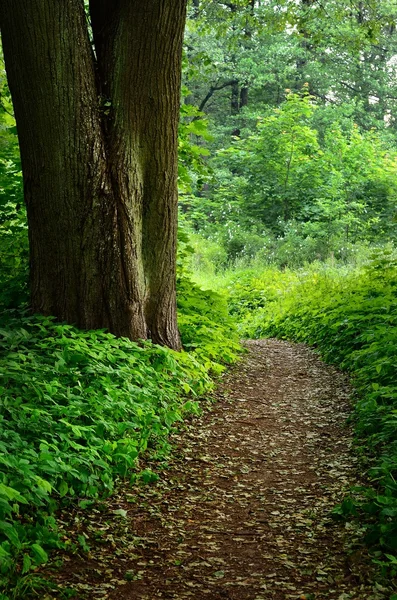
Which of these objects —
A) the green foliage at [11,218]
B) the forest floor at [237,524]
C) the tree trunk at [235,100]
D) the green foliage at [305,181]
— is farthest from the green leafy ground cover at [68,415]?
the tree trunk at [235,100]

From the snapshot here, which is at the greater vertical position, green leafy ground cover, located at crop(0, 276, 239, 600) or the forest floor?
green leafy ground cover, located at crop(0, 276, 239, 600)

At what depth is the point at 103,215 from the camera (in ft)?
17.7

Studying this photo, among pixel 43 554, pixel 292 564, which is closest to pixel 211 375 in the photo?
pixel 292 564

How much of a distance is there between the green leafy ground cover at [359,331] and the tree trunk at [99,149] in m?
2.17

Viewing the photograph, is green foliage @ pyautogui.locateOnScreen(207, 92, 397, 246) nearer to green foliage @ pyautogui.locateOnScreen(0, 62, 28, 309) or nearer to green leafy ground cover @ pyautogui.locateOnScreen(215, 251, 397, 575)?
green leafy ground cover @ pyautogui.locateOnScreen(215, 251, 397, 575)

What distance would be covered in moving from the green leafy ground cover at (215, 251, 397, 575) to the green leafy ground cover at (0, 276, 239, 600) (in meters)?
1.49

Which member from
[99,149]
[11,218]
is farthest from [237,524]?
[11,218]

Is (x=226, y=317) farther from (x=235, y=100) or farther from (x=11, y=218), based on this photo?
(x=235, y=100)

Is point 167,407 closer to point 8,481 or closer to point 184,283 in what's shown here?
point 8,481

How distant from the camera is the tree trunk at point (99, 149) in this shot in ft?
16.7

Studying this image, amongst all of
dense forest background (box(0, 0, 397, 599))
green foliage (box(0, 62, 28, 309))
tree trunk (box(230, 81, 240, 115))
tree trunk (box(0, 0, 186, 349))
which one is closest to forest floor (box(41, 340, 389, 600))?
dense forest background (box(0, 0, 397, 599))

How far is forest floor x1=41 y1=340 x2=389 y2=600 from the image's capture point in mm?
2998

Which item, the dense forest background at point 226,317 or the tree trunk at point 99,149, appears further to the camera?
the tree trunk at point 99,149

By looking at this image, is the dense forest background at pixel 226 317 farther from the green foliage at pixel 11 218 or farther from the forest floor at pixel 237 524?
the forest floor at pixel 237 524
